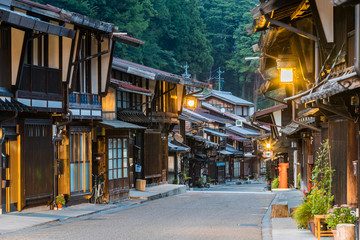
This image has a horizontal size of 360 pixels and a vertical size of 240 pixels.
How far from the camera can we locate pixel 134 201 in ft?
96.0

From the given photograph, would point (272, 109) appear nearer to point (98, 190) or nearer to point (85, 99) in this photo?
point (98, 190)

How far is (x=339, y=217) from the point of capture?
13602 millimetres

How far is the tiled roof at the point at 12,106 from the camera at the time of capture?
19.3 meters

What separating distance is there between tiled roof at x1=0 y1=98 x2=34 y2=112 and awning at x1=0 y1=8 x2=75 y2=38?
8.08ft

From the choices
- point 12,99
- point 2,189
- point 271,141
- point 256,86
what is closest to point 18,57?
point 12,99

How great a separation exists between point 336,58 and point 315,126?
8.52 meters

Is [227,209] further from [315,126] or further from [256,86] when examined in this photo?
[256,86]

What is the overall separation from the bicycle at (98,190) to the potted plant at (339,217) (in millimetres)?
14531

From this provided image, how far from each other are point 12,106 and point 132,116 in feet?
49.9

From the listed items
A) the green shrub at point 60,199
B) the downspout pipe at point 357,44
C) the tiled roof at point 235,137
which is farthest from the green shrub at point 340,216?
the tiled roof at point 235,137

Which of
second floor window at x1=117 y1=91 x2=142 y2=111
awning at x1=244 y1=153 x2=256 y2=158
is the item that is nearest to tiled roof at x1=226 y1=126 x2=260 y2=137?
awning at x1=244 y1=153 x2=256 y2=158

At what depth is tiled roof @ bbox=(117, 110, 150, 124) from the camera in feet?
109

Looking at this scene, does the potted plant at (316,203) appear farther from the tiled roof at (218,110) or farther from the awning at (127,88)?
the tiled roof at (218,110)

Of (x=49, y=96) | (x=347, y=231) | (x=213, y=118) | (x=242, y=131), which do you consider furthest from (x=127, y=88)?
(x=242, y=131)
